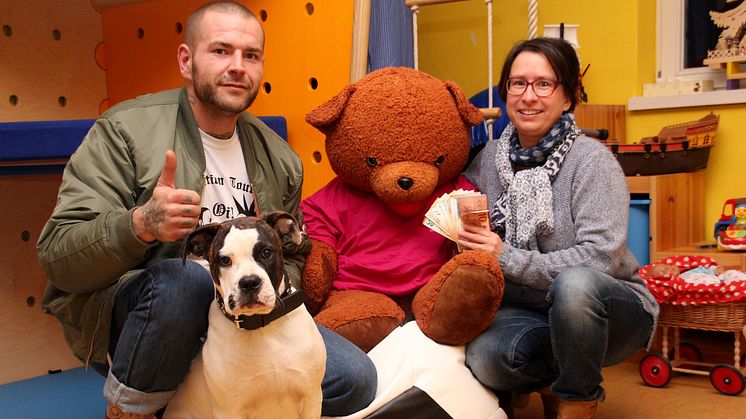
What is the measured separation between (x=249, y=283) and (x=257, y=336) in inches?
5.7

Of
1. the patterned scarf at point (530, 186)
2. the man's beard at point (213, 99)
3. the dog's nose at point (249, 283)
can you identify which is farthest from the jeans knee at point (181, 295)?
the patterned scarf at point (530, 186)

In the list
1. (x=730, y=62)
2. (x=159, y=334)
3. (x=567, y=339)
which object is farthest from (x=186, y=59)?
(x=730, y=62)

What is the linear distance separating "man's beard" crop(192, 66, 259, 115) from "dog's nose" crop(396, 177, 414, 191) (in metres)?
0.39

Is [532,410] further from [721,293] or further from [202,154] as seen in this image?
[202,154]

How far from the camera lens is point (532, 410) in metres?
2.09

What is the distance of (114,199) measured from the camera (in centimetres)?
153

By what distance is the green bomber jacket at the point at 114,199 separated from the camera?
56.1 inches

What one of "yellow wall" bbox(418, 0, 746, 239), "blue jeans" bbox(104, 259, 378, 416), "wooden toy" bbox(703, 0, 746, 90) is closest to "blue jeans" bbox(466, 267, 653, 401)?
"blue jeans" bbox(104, 259, 378, 416)

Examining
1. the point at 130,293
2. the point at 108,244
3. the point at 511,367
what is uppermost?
the point at 108,244

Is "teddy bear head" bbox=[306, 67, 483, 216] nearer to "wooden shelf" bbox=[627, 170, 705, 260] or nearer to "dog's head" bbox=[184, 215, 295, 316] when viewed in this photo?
"dog's head" bbox=[184, 215, 295, 316]

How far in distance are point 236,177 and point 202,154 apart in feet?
0.34

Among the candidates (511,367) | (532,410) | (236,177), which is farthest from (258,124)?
(532,410)

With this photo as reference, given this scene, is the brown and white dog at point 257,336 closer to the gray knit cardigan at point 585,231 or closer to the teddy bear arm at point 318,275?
the teddy bear arm at point 318,275

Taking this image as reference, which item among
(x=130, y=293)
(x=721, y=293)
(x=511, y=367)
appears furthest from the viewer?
(x=721, y=293)
